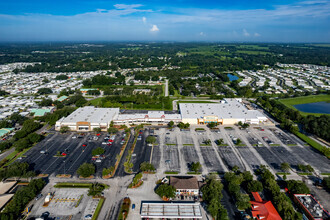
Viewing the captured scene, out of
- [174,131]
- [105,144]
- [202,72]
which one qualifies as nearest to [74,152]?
[105,144]

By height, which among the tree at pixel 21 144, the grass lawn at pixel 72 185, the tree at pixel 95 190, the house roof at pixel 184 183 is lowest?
the grass lawn at pixel 72 185

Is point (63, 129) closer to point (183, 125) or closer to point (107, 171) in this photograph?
point (107, 171)

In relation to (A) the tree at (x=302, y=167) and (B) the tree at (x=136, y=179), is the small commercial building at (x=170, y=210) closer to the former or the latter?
(B) the tree at (x=136, y=179)

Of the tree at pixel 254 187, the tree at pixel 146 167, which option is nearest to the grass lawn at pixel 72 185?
the tree at pixel 146 167

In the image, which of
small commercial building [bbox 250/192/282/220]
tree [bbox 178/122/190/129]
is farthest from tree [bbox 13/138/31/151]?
small commercial building [bbox 250/192/282/220]

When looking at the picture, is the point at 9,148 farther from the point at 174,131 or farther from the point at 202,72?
the point at 202,72

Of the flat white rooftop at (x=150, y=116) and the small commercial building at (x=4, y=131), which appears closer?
the small commercial building at (x=4, y=131)

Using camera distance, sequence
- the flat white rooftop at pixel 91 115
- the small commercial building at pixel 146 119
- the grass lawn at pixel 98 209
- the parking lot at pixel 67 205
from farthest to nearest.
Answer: the small commercial building at pixel 146 119
the flat white rooftop at pixel 91 115
the parking lot at pixel 67 205
the grass lawn at pixel 98 209
